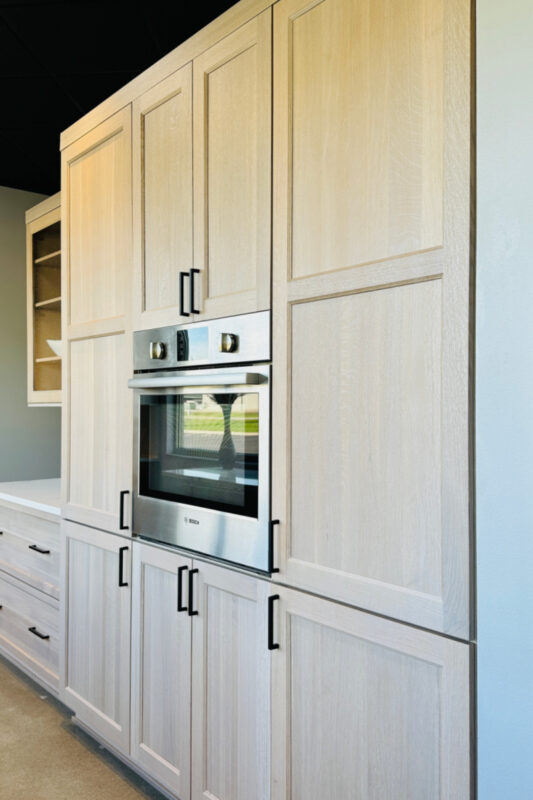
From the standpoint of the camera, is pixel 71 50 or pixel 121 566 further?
pixel 71 50

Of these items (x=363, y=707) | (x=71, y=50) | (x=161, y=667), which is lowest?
(x=161, y=667)

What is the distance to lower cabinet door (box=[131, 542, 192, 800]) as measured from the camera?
1.84 metres

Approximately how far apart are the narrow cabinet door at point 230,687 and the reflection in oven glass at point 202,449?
213 millimetres

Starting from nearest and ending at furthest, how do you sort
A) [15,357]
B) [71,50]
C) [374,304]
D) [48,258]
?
[374,304]
[71,50]
[48,258]
[15,357]

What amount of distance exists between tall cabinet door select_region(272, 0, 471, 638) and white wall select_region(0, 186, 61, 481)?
298 cm

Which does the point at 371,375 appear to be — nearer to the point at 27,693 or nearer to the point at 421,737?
the point at 421,737

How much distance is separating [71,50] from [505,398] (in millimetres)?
2358

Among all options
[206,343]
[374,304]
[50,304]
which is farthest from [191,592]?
[50,304]

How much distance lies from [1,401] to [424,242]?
343cm

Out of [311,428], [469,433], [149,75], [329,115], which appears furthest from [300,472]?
[149,75]

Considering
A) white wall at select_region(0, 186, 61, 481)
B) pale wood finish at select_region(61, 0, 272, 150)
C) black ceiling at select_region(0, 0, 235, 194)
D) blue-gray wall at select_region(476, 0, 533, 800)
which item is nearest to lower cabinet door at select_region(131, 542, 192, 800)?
blue-gray wall at select_region(476, 0, 533, 800)

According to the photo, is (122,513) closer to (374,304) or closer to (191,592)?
(191,592)

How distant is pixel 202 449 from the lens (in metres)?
1.83

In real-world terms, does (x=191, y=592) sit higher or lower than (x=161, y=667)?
higher
